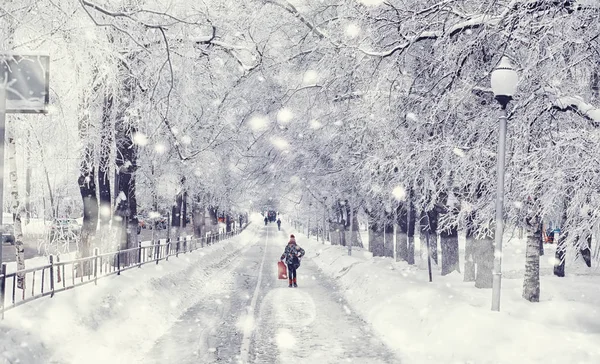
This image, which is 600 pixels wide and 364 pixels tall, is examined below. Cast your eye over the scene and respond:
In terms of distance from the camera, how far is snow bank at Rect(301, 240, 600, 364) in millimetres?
7824

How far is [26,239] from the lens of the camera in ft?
134

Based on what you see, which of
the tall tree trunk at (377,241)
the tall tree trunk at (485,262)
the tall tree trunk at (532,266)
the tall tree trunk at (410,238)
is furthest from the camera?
the tall tree trunk at (377,241)

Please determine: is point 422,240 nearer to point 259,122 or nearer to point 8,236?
point 259,122

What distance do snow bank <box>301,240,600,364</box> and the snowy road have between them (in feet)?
1.73

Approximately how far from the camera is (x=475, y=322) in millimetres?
9328

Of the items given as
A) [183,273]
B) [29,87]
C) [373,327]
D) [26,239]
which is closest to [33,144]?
[29,87]

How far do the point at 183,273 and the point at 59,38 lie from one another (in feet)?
44.1

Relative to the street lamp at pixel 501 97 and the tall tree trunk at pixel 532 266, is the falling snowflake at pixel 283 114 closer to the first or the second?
the street lamp at pixel 501 97

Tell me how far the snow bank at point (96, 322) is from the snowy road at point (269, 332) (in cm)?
45

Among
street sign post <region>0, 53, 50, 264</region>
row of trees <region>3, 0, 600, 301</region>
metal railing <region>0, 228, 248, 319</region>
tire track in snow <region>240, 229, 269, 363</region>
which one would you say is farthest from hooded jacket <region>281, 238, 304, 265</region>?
street sign post <region>0, 53, 50, 264</region>

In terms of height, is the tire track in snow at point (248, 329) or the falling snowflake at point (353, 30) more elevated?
the falling snowflake at point (353, 30)

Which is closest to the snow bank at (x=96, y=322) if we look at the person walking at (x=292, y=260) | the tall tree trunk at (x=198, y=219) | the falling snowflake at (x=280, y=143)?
the person walking at (x=292, y=260)

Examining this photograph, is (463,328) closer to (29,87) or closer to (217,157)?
(29,87)

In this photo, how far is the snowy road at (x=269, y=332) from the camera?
9430 millimetres
